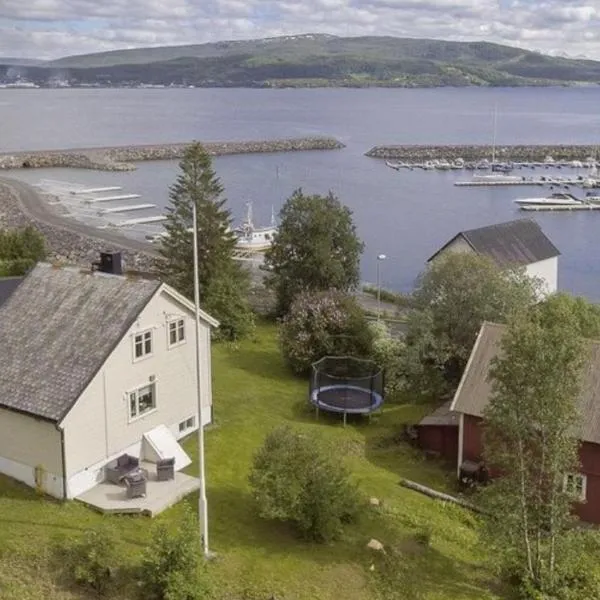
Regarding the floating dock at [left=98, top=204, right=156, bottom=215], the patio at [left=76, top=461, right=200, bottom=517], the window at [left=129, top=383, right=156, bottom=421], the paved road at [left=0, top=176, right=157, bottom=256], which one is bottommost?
the floating dock at [left=98, top=204, right=156, bottom=215]

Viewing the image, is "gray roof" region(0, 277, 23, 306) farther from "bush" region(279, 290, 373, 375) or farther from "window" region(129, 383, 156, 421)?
"bush" region(279, 290, 373, 375)

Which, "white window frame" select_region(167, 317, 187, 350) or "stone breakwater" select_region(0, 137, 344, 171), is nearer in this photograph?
"white window frame" select_region(167, 317, 187, 350)

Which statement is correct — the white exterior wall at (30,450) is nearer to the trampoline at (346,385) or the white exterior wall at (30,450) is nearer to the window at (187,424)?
the window at (187,424)

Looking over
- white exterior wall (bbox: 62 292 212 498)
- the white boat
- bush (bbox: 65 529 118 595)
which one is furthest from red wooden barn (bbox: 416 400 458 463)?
the white boat

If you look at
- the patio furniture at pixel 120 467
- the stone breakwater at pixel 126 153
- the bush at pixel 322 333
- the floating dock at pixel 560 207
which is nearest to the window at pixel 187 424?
the patio furniture at pixel 120 467

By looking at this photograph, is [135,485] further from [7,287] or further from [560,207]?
[560,207]

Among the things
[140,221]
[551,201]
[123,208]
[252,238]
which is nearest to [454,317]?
[252,238]
